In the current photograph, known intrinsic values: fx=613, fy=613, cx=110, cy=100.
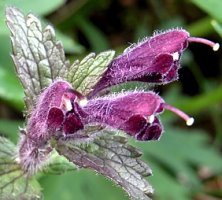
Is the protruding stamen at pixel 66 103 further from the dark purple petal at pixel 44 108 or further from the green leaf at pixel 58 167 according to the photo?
the green leaf at pixel 58 167

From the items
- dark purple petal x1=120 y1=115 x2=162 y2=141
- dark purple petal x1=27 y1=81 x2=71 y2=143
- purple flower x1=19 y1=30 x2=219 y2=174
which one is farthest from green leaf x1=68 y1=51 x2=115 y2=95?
dark purple petal x1=120 y1=115 x2=162 y2=141

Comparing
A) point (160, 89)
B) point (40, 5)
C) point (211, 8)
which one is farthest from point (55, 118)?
point (160, 89)

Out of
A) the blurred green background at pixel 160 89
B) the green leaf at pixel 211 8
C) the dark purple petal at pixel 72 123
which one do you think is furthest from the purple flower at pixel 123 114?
the green leaf at pixel 211 8

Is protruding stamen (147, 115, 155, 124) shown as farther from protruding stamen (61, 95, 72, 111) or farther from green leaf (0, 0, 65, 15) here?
green leaf (0, 0, 65, 15)

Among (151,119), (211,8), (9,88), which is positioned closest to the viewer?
(151,119)

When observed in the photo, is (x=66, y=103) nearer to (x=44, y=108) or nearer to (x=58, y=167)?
(x=44, y=108)

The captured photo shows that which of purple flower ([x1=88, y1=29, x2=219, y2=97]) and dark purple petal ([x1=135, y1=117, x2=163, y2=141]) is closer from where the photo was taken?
dark purple petal ([x1=135, y1=117, x2=163, y2=141])
